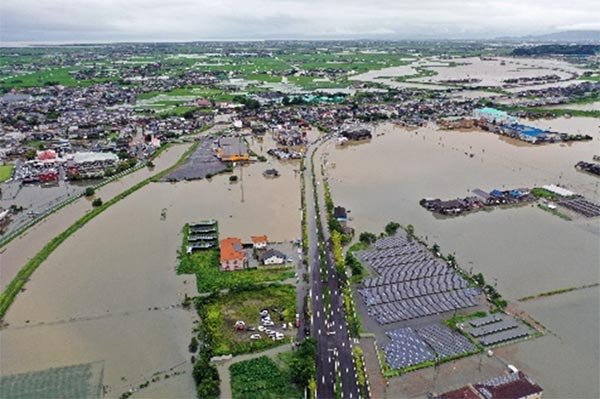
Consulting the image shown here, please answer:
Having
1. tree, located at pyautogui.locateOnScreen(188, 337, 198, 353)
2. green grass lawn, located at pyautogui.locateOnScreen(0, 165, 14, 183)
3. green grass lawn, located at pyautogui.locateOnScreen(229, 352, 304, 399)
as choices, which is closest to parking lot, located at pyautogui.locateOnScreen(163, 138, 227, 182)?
green grass lawn, located at pyautogui.locateOnScreen(0, 165, 14, 183)

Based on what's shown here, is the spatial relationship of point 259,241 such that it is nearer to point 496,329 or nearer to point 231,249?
point 231,249

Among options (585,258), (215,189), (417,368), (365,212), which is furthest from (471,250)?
(215,189)

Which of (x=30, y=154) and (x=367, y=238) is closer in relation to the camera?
(x=367, y=238)

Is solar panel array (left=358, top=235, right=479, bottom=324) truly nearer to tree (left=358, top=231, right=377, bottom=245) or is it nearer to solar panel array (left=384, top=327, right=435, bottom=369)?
tree (left=358, top=231, right=377, bottom=245)

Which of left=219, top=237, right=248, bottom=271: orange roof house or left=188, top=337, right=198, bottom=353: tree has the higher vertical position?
left=219, top=237, right=248, bottom=271: orange roof house

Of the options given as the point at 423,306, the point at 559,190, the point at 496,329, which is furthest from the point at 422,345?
the point at 559,190
